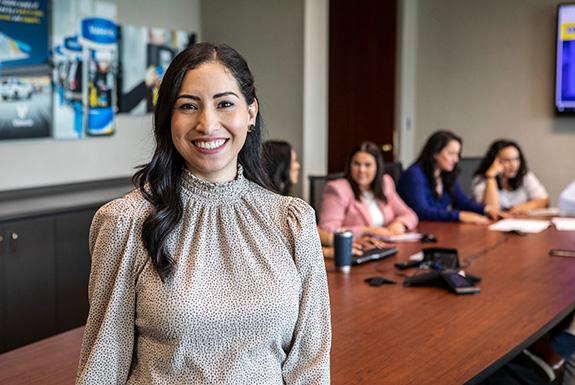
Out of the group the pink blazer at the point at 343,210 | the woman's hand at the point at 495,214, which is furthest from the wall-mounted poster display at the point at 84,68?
the woman's hand at the point at 495,214

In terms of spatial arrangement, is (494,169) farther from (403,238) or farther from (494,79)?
(403,238)

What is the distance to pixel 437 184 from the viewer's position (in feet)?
18.4

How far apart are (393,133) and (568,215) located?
2.08 metres

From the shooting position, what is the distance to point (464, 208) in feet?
18.5

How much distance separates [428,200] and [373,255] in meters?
1.72

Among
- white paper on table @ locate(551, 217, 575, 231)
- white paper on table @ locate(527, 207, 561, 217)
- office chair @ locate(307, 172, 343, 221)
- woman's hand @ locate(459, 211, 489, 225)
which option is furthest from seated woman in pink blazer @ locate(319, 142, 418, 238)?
white paper on table @ locate(527, 207, 561, 217)

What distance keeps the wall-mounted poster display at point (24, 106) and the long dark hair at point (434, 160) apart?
2.24m

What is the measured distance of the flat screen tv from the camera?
6.67 metres

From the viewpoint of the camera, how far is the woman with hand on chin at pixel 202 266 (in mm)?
1629

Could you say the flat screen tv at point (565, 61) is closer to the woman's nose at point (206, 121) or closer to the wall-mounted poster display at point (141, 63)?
the wall-mounted poster display at point (141, 63)

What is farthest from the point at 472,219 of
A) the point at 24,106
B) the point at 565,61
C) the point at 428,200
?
the point at 24,106

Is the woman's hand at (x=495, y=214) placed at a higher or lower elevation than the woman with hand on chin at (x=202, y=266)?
lower

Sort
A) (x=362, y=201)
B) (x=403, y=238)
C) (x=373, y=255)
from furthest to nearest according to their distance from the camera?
1. (x=362, y=201)
2. (x=403, y=238)
3. (x=373, y=255)

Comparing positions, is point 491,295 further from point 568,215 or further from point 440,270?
point 568,215
